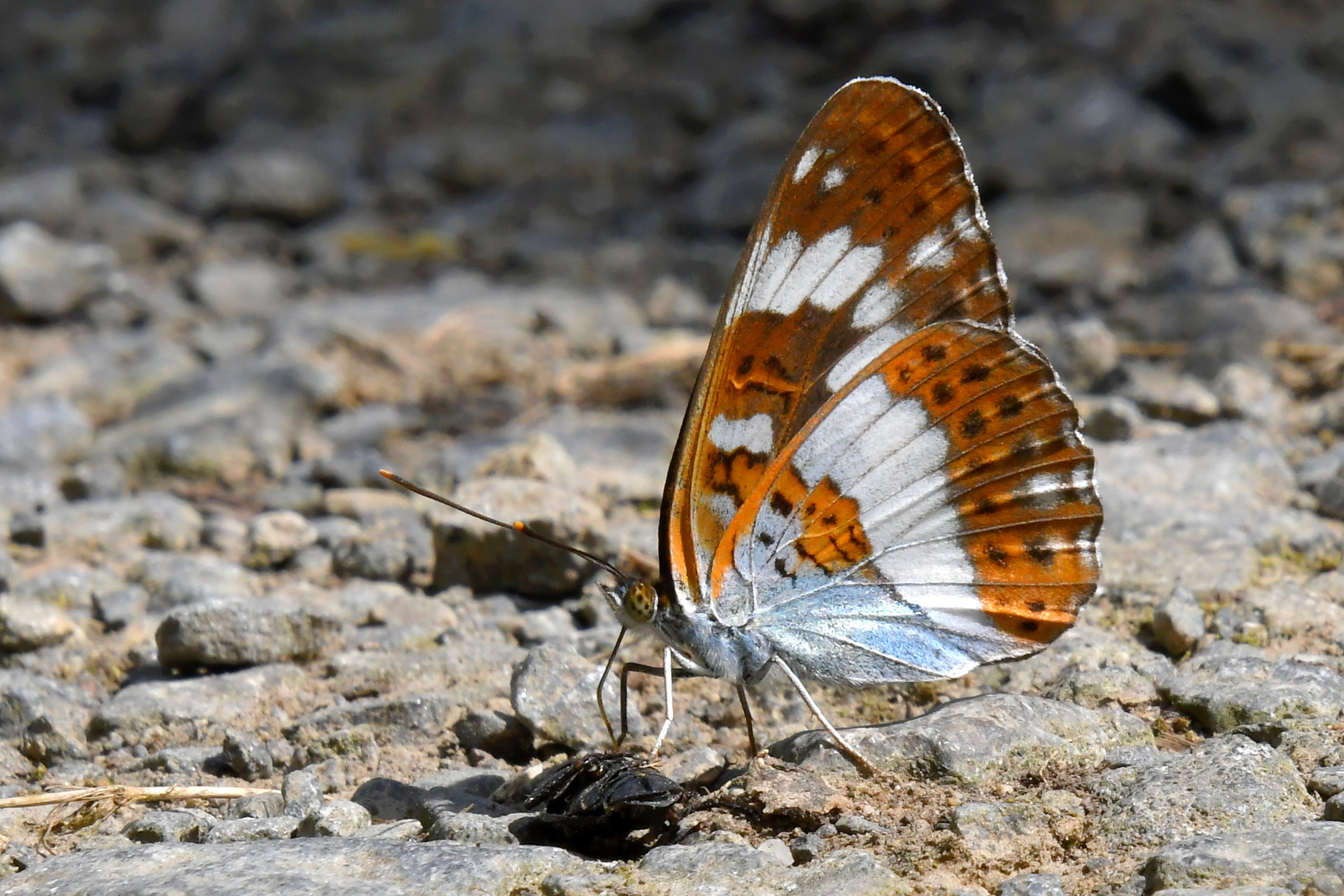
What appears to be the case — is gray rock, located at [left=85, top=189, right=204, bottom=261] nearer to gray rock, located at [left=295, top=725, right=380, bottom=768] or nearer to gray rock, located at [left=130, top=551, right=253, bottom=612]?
gray rock, located at [left=130, top=551, right=253, bottom=612]

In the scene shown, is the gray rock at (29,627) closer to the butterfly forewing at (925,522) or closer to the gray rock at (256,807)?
the gray rock at (256,807)

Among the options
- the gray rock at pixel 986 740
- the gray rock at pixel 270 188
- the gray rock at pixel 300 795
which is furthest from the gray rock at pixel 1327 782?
the gray rock at pixel 270 188

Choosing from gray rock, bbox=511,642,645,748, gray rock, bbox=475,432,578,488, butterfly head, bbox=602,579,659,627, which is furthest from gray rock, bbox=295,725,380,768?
gray rock, bbox=475,432,578,488

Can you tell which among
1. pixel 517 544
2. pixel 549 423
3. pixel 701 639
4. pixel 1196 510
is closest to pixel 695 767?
pixel 701 639

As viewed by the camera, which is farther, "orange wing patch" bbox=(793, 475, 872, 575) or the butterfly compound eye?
"orange wing patch" bbox=(793, 475, 872, 575)

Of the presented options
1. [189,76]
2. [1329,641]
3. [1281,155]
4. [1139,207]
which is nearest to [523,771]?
[1329,641]

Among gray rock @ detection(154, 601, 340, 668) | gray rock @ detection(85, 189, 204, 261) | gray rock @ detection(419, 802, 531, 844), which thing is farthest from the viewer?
gray rock @ detection(85, 189, 204, 261)
